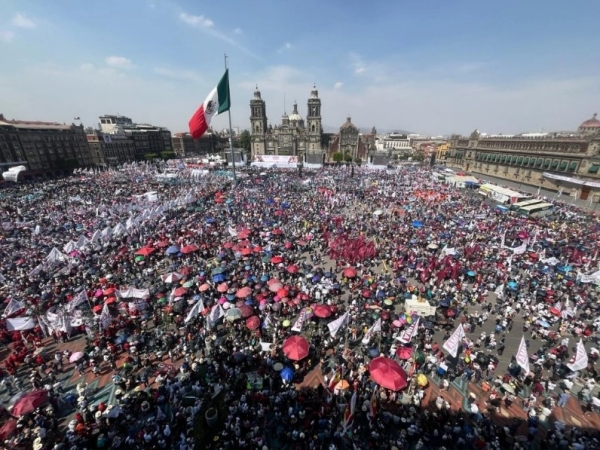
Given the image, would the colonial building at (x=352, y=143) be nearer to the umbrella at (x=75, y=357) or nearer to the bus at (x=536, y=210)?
the bus at (x=536, y=210)

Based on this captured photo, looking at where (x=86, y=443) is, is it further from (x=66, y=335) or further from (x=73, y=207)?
(x=73, y=207)

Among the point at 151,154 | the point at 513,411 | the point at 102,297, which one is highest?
the point at 151,154

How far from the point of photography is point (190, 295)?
17672 mm

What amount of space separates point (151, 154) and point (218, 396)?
101 meters

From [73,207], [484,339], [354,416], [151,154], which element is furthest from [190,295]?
[151,154]

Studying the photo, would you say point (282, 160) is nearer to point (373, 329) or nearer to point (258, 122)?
point (258, 122)

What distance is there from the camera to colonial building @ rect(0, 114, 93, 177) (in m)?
56.8

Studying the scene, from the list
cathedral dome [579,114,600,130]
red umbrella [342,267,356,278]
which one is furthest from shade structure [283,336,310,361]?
cathedral dome [579,114,600,130]

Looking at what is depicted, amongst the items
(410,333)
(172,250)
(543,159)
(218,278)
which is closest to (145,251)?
(172,250)

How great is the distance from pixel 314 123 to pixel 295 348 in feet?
298

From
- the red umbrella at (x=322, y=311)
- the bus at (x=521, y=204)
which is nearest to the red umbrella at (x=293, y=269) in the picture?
the red umbrella at (x=322, y=311)

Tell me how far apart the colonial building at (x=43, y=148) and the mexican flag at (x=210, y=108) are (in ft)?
189

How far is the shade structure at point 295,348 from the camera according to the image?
38.6 ft

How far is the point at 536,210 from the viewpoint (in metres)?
35.0
